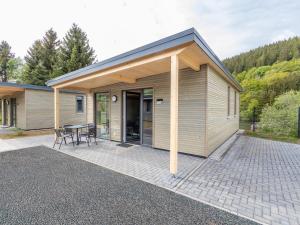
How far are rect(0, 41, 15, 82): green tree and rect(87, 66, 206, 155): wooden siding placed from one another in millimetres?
30138

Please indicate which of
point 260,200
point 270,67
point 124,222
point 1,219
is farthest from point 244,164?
point 270,67

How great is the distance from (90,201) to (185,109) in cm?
348

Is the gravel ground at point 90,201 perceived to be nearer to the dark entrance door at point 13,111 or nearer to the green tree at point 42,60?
the dark entrance door at point 13,111

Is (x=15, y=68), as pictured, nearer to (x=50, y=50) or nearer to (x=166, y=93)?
(x=50, y=50)

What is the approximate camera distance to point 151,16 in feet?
23.4

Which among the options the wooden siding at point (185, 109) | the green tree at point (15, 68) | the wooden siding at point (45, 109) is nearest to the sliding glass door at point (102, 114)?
the wooden siding at point (185, 109)

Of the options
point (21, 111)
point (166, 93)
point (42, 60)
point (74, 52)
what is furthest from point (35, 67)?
point (166, 93)

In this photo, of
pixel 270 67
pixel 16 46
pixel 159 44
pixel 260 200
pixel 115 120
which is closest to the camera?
pixel 260 200

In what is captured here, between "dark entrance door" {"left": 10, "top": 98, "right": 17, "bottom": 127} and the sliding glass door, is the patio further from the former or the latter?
"dark entrance door" {"left": 10, "top": 98, "right": 17, "bottom": 127}

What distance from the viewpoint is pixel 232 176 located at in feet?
11.0

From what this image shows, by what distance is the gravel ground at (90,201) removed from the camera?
2014mm

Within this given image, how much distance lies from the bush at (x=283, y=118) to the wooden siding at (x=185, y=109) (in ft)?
28.0

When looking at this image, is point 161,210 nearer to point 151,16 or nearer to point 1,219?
point 1,219

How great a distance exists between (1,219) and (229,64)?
128 feet
